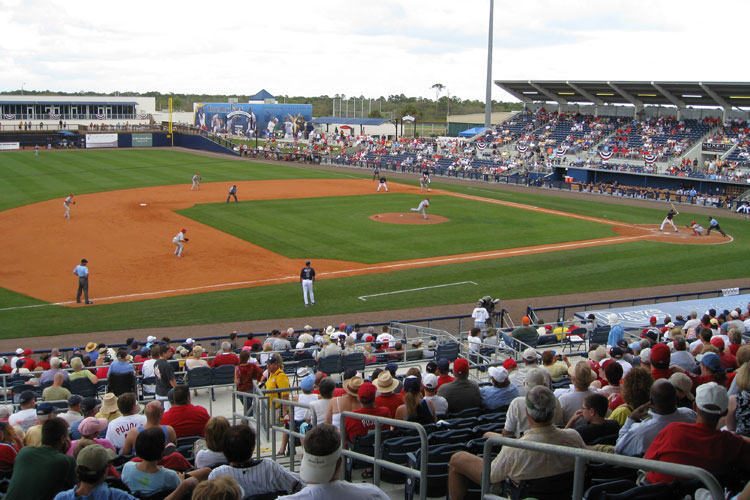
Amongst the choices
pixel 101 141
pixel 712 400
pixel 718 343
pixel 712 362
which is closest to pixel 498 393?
pixel 712 362

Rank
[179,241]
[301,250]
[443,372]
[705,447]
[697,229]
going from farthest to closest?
[697,229] < [301,250] < [179,241] < [443,372] < [705,447]

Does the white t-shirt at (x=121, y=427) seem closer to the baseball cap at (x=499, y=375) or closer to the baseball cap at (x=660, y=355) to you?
the baseball cap at (x=499, y=375)

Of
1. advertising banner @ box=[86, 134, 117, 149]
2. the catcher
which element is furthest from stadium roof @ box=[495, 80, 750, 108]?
advertising banner @ box=[86, 134, 117, 149]

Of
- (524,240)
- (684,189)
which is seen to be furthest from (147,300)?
(684,189)

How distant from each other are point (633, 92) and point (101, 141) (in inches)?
2371

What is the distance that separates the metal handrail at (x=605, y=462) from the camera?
3.47 metres

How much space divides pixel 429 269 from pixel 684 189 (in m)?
33.6

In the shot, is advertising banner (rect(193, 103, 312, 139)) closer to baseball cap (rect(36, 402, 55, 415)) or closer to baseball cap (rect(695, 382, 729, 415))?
baseball cap (rect(36, 402, 55, 415))

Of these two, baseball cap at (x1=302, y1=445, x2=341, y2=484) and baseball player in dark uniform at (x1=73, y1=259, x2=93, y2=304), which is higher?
baseball cap at (x1=302, y1=445, x2=341, y2=484)

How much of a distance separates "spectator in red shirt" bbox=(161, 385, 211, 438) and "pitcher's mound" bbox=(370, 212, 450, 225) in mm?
31680

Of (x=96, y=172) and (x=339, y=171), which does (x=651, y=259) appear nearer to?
(x=339, y=171)

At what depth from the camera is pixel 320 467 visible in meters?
4.29

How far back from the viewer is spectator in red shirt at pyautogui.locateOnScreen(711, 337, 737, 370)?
1020 centimetres

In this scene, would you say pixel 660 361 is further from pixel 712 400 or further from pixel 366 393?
pixel 366 393
